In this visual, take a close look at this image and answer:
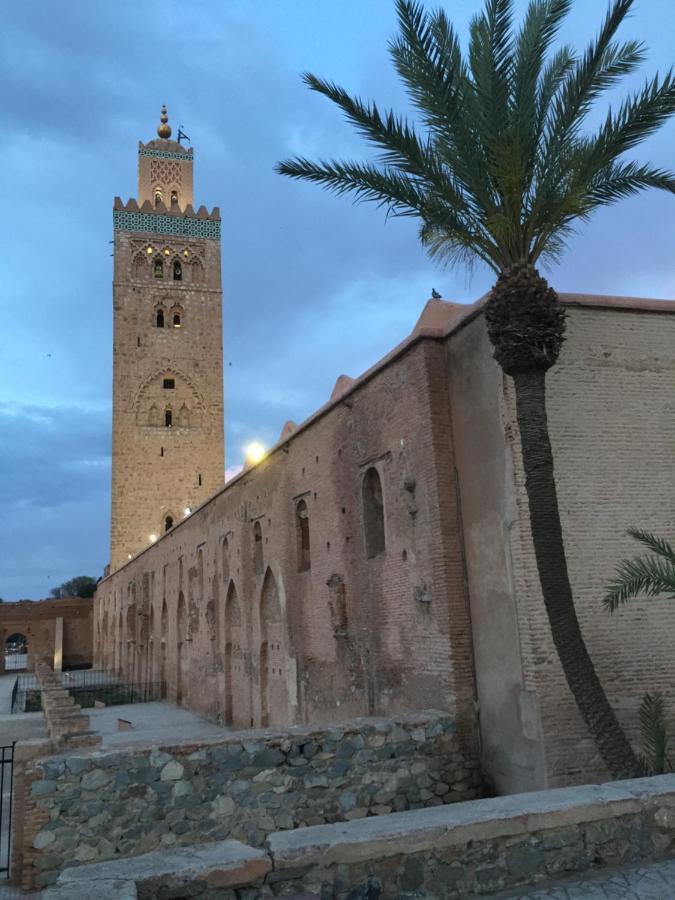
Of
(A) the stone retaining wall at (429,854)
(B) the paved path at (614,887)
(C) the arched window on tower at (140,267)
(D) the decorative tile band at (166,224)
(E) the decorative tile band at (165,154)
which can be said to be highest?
(E) the decorative tile band at (165,154)

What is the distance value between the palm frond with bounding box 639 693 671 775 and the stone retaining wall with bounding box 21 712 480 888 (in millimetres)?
1640

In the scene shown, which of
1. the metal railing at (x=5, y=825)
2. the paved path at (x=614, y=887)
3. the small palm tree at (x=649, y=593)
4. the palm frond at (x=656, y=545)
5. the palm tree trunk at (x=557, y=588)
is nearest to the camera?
the paved path at (x=614, y=887)

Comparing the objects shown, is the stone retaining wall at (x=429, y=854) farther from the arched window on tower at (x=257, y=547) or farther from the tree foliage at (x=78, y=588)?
the tree foliage at (x=78, y=588)

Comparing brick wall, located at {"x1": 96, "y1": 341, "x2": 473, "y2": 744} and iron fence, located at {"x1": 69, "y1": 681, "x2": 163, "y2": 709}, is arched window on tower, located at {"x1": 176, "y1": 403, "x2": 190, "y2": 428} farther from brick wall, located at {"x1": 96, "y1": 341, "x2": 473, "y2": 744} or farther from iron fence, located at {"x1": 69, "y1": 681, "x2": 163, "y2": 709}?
brick wall, located at {"x1": 96, "y1": 341, "x2": 473, "y2": 744}

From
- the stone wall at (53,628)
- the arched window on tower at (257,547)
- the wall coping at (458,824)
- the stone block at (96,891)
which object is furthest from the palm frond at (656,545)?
the stone wall at (53,628)

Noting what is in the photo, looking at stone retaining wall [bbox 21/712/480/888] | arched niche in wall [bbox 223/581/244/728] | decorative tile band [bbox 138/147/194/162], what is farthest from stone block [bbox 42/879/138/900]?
decorative tile band [bbox 138/147/194/162]

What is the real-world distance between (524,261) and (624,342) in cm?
182

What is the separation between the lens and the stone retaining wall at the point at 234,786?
6.18 m

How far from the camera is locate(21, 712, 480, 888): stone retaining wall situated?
20.3 ft

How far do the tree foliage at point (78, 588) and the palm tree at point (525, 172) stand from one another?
52076 millimetres

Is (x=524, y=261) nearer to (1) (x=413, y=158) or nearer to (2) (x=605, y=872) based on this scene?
(1) (x=413, y=158)

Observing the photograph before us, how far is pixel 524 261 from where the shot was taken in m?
6.68

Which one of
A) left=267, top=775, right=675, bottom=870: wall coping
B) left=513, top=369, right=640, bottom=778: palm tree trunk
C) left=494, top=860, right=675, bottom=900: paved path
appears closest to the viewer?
left=267, top=775, right=675, bottom=870: wall coping

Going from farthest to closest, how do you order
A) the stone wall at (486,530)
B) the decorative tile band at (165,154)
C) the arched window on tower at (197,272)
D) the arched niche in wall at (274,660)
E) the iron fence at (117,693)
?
the decorative tile band at (165,154) → the arched window on tower at (197,272) → the iron fence at (117,693) → the arched niche in wall at (274,660) → the stone wall at (486,530)
